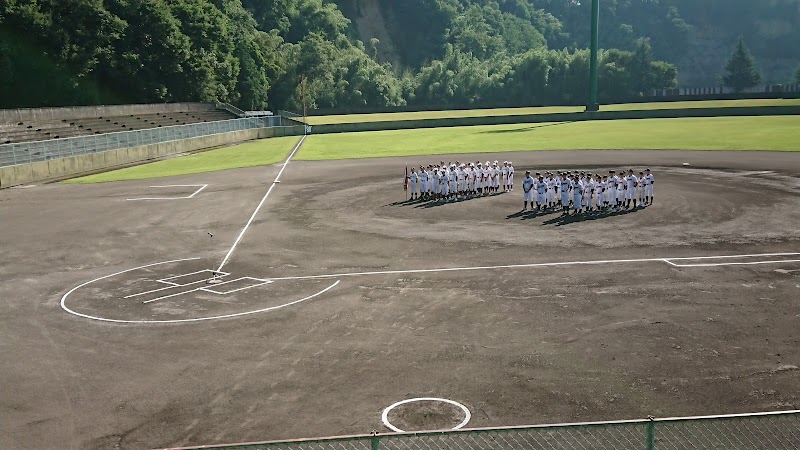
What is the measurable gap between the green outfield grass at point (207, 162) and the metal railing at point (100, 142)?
Result: 250 centimetres

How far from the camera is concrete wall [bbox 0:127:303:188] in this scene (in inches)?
1761

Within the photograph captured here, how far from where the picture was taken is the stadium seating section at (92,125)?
51.5 m

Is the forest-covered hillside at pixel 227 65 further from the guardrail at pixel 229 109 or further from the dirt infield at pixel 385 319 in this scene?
the dirt infield at pixel 385 319

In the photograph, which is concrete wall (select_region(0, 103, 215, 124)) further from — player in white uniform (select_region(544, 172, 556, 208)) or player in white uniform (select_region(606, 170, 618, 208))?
player in white uniform (select_region(606, 170, 618, 208))

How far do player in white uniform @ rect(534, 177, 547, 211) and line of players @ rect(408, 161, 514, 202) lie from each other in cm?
454

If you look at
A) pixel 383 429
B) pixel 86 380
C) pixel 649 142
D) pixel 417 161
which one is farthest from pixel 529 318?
A: pixel 649 142

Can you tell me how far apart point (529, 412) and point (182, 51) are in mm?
79308

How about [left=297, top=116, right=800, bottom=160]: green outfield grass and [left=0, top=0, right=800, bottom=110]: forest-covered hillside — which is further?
[left=0, top=0, right=800, bottom=110]: forest-covered hillside

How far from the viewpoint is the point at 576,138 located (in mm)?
67750

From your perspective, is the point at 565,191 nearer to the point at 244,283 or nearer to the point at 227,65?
the point at 244,283

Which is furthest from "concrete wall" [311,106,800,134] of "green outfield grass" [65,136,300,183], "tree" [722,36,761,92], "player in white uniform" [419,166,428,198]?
"tree" [722,36,761,92]

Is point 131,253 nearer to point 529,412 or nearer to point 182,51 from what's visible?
point 529,412

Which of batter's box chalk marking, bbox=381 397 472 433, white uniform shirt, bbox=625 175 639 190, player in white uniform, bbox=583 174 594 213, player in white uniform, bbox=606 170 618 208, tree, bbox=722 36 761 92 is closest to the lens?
batter's box chalk marking, bbox=381 397 472 433

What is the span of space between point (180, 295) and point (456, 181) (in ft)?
59.1
